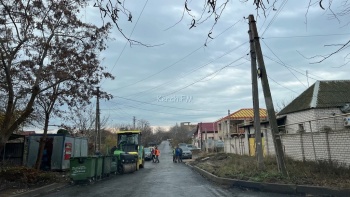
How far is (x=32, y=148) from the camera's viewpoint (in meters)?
24.3

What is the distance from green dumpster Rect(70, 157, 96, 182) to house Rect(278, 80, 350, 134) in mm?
13576

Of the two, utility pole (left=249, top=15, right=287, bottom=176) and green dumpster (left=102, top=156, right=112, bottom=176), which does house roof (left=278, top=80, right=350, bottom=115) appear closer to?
utility pole (left=249, top=15, right=287, bottom=176)

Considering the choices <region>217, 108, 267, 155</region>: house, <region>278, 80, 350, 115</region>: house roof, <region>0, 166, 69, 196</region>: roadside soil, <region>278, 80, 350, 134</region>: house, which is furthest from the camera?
<region>217, 108, 267, 155</region>: house

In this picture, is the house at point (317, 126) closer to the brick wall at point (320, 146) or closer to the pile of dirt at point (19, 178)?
the brick wall at point (320, 146)

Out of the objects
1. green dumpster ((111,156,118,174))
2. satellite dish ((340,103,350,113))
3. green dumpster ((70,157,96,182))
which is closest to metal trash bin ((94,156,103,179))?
green dumpster ((70,157,96,182))

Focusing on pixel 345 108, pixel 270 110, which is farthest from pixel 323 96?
pixel 270 110

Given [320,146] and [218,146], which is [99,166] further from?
[218,146]

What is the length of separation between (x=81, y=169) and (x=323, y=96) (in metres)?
19.4

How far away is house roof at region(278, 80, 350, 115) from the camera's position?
26750 millimetres

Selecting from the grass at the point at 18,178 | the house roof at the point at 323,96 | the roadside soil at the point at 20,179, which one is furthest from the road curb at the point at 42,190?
the house roof at the point at 323,96

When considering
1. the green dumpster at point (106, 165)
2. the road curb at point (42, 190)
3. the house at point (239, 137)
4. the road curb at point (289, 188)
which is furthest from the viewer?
the house at point (239, 137)

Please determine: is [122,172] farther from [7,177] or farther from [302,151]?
[302,151]

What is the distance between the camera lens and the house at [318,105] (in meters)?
26.1

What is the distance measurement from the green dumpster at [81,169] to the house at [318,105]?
1358cm
